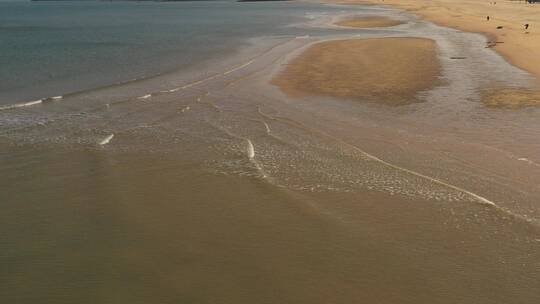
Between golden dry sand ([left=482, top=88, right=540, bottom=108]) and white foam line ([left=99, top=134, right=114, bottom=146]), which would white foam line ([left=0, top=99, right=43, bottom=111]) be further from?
golden dry sand ([left=482, top=88, right=540, bottom=108])

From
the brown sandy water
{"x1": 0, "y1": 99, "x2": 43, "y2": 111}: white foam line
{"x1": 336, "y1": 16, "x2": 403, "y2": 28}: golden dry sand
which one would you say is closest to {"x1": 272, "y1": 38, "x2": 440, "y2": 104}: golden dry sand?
the brown sandy water

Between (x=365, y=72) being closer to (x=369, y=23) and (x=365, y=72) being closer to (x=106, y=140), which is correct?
(x=106, y=140)

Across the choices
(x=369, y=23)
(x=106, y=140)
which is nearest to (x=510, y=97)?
(x=106, y=140)

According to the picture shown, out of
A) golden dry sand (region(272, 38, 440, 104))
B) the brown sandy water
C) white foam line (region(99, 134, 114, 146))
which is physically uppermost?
golden dry sand (region(272, 38, 440, 104))

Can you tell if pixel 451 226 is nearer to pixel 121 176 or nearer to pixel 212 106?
pixel 121 176

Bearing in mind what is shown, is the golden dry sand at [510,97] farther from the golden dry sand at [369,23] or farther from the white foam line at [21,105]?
the golden dry sand at [369,23]

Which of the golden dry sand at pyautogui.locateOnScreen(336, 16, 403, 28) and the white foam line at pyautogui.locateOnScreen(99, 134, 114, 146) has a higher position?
the golden dry sand at pyautogui.locateOnScreen(336, 16, 403, 28)

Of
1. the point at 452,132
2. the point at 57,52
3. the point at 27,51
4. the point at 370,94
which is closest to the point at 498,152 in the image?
the point at 452,132

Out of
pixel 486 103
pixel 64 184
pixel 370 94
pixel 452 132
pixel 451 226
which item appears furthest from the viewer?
pixel 370 94
